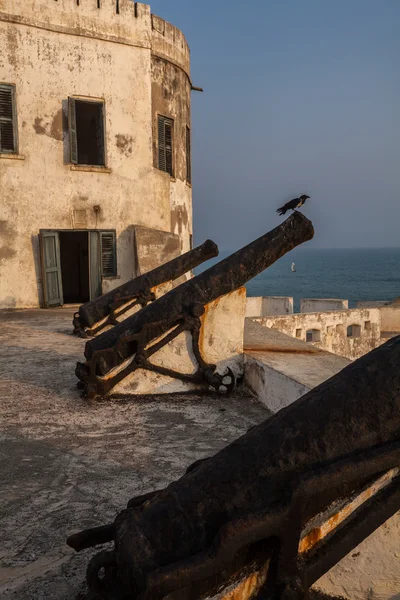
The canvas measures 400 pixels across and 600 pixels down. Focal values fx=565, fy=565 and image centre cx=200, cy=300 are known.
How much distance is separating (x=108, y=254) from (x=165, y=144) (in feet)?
11.4

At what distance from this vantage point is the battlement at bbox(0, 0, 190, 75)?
40.7 ft

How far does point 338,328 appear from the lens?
68.8 ft

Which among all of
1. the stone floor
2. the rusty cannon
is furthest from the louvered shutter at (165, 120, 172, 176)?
the stone floor

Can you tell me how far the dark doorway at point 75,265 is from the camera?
18.0 m

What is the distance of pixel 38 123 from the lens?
12.8m

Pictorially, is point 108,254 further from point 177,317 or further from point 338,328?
point 338,328

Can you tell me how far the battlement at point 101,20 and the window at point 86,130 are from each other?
5.29 feet

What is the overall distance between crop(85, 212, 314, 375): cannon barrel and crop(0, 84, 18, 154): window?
29.3 feet

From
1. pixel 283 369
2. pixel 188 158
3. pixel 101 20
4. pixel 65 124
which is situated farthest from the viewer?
pixel 188 158

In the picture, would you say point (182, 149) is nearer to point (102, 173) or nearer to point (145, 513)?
point (102, 173)

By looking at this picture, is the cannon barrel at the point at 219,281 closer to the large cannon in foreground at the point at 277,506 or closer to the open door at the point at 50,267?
the large cannon in foreground at the point at 277,506

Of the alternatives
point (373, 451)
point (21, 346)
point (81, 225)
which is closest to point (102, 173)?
point (81, 225)

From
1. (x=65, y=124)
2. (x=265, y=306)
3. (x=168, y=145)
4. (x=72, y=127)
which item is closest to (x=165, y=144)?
(x=168, y=145)

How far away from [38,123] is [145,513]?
12.5 meters
